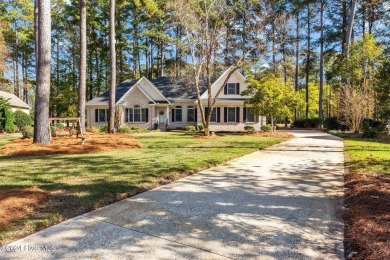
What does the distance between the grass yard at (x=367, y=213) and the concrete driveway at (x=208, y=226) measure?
143 mm

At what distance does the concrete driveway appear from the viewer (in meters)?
2.57

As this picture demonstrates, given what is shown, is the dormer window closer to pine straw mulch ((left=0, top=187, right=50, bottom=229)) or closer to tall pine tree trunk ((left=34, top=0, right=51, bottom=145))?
tall pine tree trunk ((left=34, top=0, right=51, bottom=145))

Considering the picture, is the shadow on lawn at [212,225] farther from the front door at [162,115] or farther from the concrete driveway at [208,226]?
the front door at [162,115]

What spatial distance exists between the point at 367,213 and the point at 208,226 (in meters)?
2.06

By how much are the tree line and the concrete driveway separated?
4.65 metres

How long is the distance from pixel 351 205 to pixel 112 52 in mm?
16949

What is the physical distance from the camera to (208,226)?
3.17 m

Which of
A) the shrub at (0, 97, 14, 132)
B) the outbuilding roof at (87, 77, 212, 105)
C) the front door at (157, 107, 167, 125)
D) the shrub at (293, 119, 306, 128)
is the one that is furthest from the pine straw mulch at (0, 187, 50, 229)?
the shrub at (293, 119, 306, 128)

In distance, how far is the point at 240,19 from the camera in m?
18.1

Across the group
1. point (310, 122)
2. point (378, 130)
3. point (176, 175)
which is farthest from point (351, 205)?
point (310, 122)

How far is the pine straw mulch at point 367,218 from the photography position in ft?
8.30

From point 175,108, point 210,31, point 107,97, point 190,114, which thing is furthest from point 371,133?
point 107,97

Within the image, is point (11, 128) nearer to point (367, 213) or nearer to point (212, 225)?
point (212, 225)

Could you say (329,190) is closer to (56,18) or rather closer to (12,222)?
(12,222)
